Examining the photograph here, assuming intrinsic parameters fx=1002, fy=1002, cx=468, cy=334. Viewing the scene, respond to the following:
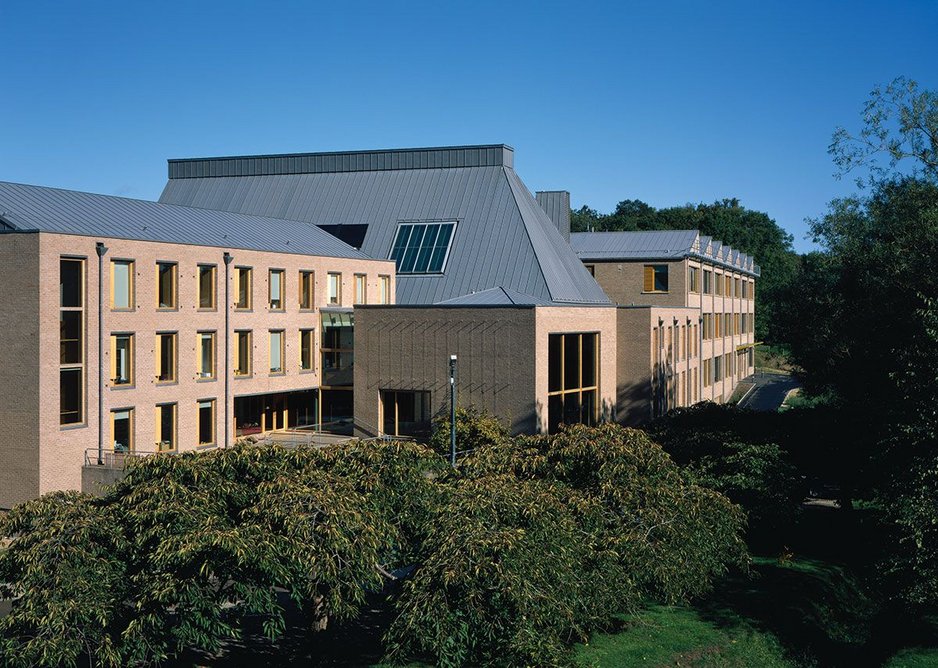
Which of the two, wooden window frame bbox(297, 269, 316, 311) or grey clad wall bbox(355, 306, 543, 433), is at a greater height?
wooden window frame bbox(297, 269, 316, 311)

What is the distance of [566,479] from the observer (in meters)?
22.0

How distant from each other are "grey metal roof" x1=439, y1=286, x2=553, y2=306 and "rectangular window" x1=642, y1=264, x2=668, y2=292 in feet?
69.7

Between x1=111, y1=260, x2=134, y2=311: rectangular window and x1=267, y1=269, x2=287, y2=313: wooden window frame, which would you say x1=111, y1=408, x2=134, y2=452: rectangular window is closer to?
x1=111, y1=260, x2=134, y2=311: rectangular window

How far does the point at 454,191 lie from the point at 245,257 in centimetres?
1616

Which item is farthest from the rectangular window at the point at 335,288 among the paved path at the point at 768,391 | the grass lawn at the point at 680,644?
the paved path at the point at 768,391

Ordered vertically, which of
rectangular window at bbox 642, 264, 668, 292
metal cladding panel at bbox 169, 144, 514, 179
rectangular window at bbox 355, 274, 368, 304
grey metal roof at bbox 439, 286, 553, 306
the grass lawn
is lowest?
the grass lawn

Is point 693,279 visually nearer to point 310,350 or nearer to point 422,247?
point 422,247

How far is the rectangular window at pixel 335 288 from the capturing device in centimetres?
4688

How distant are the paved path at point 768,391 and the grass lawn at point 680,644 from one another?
4406cm

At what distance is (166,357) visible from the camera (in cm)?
3841

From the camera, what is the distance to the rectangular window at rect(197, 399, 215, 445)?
40.1m

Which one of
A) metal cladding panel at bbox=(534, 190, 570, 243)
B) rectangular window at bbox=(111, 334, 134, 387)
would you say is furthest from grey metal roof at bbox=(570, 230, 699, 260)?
rectangular window at bbox=(111, 334, 134, 387)

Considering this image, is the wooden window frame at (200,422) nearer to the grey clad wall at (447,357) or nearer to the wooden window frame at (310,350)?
the wooden window frame at (310,350)

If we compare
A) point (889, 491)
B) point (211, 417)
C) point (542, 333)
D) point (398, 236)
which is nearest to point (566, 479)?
point (889, 491)
